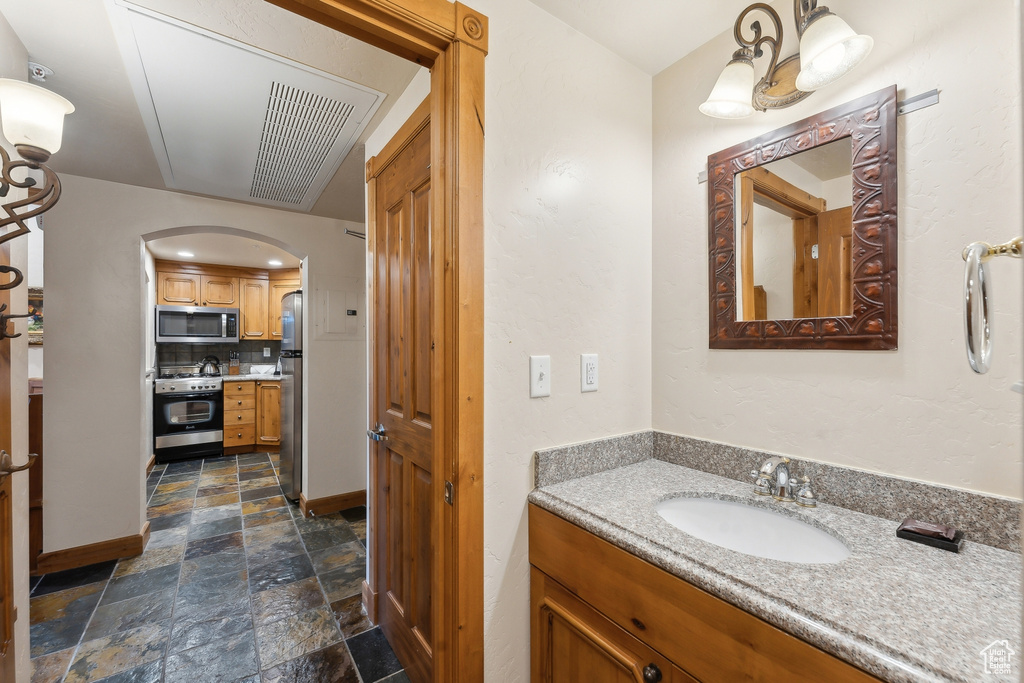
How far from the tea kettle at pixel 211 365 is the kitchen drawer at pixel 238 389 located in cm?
54

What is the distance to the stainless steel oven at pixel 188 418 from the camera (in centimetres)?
461

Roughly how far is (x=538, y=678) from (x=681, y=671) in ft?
1.78

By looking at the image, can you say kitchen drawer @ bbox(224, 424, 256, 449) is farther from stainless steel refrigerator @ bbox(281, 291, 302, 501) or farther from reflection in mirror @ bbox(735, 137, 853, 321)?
reflection in mirror @ bbox(735, 137, 853, 321)

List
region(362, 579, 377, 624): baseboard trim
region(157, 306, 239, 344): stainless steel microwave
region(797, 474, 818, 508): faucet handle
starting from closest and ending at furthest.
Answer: region(797, 474, 818, 508): faucet handle
region(362, 579, 377, 624): baseboard trim
region(157, 306, 239, 344): stainless steel microwave

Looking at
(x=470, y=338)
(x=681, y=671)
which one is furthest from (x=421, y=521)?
(x=681, y=671)

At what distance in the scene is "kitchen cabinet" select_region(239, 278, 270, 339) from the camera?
555cm

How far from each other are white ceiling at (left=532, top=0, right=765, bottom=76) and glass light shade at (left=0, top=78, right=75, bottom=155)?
1354 millimetres

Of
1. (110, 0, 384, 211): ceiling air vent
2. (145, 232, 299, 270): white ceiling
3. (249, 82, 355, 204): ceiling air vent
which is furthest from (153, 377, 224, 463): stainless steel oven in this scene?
(249, 82, 355, 204): ceiling air vent

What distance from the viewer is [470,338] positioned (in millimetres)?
1110

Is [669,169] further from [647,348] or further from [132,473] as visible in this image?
[132,473]

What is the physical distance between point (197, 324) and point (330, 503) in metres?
3.37

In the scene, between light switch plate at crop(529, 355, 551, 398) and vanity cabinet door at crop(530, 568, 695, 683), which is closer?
vanity cabinet door at crop(530, 568, 695, 683)

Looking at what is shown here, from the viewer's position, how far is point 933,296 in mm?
955

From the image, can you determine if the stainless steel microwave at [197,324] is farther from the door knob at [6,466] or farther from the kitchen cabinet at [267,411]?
the door knob at [6,466]
